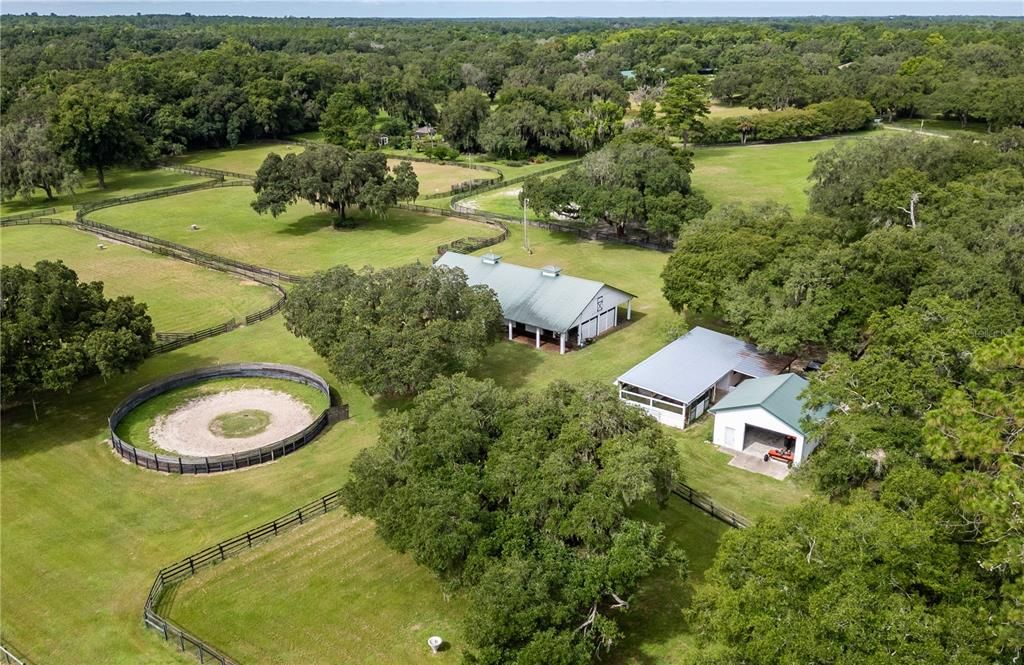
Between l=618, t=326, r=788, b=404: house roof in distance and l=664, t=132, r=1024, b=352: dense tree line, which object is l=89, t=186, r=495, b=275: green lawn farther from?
l=618, t=326, r=788, b=404: house roof in distance

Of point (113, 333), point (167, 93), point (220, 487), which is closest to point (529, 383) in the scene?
point (220, 487)

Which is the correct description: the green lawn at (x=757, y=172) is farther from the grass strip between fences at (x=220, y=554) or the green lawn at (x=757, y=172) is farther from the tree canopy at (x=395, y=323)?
the grass strip between fences at (x=220, y=554)

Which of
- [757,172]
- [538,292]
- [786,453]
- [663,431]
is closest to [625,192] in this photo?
[538,292]

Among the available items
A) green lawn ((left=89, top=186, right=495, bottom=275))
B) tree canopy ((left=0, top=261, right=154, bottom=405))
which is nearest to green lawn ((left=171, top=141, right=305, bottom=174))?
green lawn ((left=89, top=186, right=495, bottom=275))

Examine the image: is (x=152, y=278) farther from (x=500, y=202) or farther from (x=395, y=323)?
(x=500, y=202)

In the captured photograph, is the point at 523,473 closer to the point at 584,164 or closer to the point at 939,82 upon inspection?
the point at 584,164

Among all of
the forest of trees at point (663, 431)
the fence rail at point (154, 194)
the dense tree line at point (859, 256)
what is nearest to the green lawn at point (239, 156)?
the fence rail at point (154, 194)
